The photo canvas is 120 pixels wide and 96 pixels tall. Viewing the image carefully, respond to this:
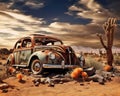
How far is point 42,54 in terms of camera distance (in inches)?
539

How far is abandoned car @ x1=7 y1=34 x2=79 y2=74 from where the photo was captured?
1350 centimetres

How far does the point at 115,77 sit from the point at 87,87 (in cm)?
281

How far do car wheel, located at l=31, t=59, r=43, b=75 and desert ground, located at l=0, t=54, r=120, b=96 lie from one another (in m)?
1.00

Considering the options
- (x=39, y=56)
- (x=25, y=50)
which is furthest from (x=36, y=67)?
(x=25, y=50)

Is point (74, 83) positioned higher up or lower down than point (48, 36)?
lower down

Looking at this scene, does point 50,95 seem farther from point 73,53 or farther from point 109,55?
point 109,55

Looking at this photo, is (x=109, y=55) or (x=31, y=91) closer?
(x=31, y=91)

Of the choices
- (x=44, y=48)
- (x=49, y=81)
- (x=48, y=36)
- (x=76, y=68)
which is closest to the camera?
(x=49, y=81)

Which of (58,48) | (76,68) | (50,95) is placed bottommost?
(50,95)

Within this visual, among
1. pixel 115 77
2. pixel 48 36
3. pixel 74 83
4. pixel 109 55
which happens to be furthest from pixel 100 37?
pixel 74 83

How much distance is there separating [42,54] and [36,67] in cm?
78

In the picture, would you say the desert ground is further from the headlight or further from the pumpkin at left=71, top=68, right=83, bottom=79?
the headlight

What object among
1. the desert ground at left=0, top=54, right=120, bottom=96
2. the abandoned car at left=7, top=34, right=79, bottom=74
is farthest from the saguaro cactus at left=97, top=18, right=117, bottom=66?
the desert ground at left=0, top=54, right=120, bottom=96

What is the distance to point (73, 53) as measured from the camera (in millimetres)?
14250
